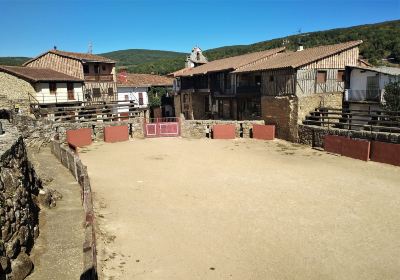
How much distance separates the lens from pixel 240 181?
66.0 feet

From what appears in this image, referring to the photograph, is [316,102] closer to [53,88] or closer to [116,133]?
[116,133]

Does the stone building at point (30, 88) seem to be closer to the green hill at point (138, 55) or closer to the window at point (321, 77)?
the window at point (321, 77)

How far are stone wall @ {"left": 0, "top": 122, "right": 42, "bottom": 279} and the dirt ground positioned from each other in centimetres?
233

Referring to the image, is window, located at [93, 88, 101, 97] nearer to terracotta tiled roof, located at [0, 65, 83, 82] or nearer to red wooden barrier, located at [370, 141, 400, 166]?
terracotta tiled roof, located at [0, 65, 83, 82]

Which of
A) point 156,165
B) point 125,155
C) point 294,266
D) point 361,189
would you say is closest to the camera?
point 294,266

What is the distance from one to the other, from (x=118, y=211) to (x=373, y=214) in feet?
37.2

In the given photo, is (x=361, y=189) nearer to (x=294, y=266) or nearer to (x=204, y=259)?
(x=294, y=266)

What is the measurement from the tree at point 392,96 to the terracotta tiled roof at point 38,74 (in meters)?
33.5

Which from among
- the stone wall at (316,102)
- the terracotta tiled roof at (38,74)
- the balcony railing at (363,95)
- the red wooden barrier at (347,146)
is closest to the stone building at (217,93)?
the stone wall at (316,102)

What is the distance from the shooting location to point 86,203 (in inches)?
514

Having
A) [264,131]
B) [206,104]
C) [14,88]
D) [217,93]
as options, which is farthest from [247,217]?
[14,88]

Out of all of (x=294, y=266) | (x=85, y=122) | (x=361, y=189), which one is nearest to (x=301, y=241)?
(x=294, y=266)

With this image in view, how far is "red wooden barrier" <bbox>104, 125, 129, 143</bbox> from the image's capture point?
3291cm

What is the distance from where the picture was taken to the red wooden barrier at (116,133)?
3291 centimetres
